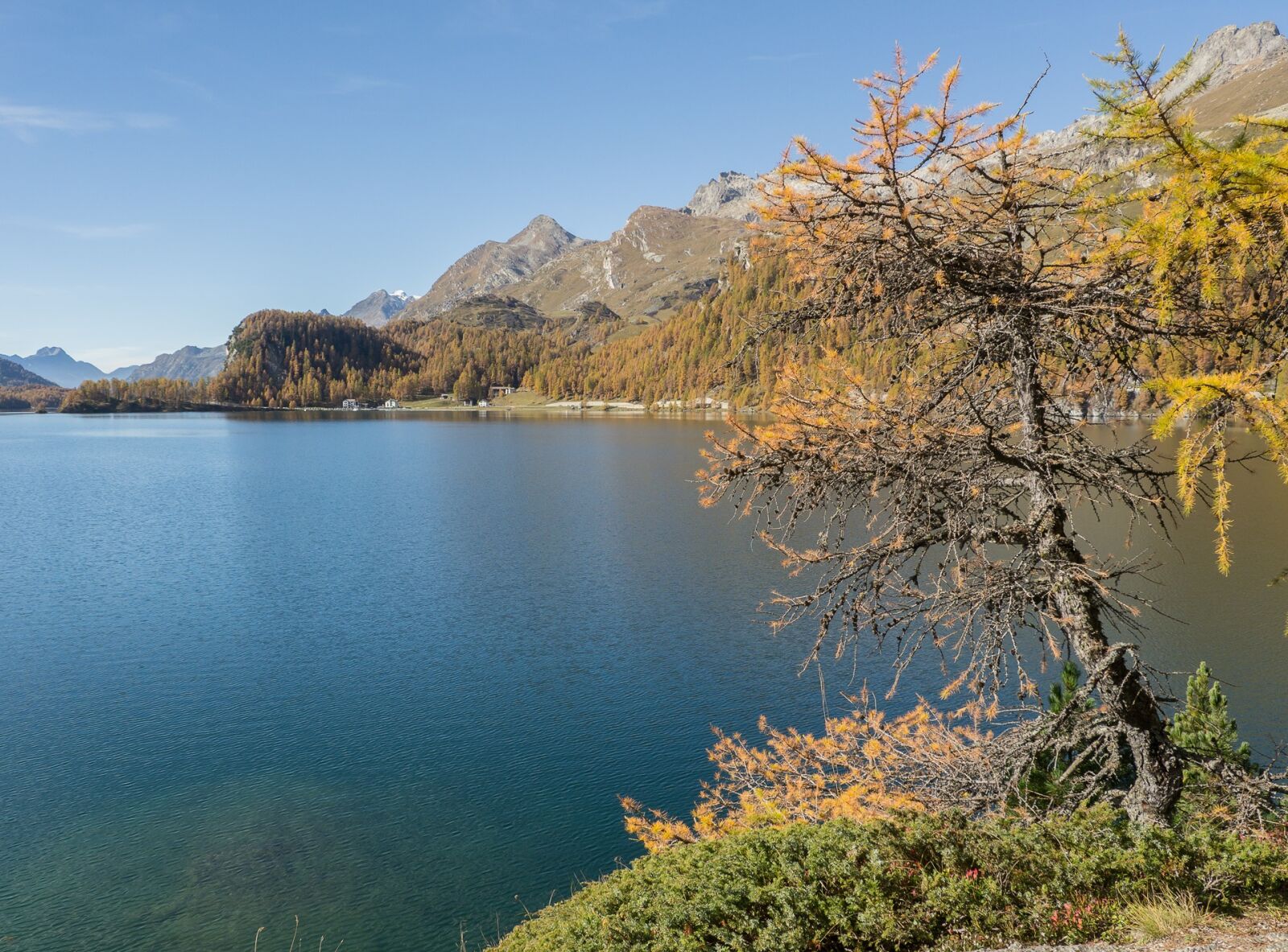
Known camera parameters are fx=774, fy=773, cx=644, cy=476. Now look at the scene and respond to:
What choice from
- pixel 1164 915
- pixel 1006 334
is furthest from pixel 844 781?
pixel 1006 334

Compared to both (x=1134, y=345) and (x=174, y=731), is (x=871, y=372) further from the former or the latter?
(x=174, y=731)

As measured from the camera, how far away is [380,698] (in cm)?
2744

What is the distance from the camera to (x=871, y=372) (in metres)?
10.7

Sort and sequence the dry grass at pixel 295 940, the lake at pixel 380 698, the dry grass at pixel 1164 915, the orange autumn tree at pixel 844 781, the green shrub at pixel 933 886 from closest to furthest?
1. the dry grass at pixel 1164 915
2. the green shrub at pixel 933 886
3. the orange autumn tree at pixel 844 781
4. the dry grass at pixel 295 940
5. the lake at pixel 380 698

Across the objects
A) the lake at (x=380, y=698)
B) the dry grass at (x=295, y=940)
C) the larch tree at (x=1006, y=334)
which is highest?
the larch tree at (x=1006, y=334)

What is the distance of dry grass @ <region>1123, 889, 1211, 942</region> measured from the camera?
768 centimetres

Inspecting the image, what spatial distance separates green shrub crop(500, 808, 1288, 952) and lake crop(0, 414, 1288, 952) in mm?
9703

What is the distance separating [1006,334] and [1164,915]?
20.6 feet

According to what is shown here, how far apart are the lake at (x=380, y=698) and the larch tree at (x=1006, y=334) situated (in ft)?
42.0

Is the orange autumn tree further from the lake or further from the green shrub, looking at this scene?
the lake

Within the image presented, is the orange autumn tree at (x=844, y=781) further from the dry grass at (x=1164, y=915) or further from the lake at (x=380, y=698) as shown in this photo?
the dry grass at (x=1164, y=915)

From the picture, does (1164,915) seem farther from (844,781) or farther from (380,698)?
(380,698)

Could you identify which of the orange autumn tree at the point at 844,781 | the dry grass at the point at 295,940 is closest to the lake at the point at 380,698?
the dry grass at the point at 295,940

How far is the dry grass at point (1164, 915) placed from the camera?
303 inches
